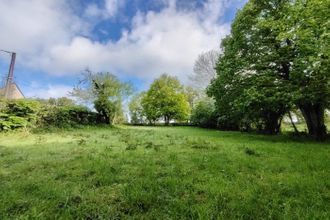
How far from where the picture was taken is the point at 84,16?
1484cm

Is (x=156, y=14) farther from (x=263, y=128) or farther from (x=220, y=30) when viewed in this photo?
(x=263, y=128)

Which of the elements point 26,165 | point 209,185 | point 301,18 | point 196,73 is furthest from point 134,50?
point 209,185

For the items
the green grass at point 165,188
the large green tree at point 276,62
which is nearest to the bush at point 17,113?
the green grass at point 165,188

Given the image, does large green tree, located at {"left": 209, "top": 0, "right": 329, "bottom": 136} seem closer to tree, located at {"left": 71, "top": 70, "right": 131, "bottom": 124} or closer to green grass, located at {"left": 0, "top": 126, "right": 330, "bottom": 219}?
green grass, located at {"left": 0, "top": 126, "right": 330, "bottom": 219}

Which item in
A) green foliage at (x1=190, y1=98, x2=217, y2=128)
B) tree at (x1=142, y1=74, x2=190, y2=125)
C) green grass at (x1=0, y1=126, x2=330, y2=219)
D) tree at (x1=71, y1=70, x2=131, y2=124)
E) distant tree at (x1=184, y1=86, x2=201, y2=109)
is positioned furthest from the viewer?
distant tree at (x1=184, y1=86, x2=201, y2=109)

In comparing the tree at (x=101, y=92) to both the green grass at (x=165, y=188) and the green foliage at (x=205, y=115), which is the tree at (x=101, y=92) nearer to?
the green foliage at (x=205, y=115)

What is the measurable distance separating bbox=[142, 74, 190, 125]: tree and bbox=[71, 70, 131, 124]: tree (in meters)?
16.4

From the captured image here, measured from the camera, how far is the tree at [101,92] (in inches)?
992

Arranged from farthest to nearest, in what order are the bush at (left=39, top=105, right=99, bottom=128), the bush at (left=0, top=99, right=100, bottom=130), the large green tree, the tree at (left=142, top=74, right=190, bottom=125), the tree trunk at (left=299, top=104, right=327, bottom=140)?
the tree at (left=142, top=74, right=190, bottom=125) < the bush at (left=39, top=105, right=99, bottom=128) < the bush at (left=0, top=99, right=100, bottom=130) < the tree trunk at (left=299, top=104, right=327, bottom=140) < the large green tree

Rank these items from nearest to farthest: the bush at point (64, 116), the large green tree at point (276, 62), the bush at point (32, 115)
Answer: the large green tree at point (276, 62)
the bush at point (32, 115)
the bush at point (64, 116)

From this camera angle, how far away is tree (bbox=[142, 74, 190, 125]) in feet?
136

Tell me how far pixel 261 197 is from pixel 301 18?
1078 cm

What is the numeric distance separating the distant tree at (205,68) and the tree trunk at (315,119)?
19330mm

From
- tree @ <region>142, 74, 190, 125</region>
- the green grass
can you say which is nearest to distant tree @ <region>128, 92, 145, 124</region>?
tree @ <region>142, 74, 190, 125</region>
